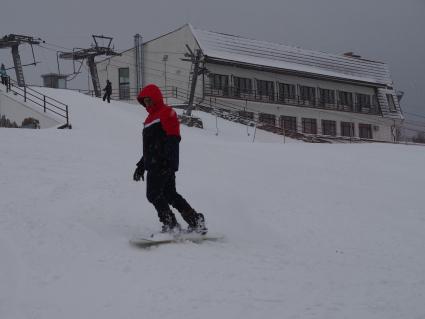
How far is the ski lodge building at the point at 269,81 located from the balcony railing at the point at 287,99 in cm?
8

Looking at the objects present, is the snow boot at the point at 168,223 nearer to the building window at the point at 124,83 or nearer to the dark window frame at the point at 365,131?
the building window at the point at 124,83

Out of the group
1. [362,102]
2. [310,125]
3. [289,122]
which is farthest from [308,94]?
[362,102]

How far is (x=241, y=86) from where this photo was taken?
42.3 meters

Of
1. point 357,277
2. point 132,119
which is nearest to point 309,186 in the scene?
point 357,277

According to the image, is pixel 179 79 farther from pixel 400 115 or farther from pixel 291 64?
pixel 400 115

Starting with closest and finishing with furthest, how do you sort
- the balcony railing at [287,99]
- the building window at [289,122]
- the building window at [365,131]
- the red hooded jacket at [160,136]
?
1. the red hooded jacket at [160,136]
2. the balcony railing at [287,99]
3. the building window at [289,122]
4. the building window at [365,131]

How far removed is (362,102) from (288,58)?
30.7ft

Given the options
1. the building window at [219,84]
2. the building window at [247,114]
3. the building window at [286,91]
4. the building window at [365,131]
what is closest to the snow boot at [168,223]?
the building window at [247,114]

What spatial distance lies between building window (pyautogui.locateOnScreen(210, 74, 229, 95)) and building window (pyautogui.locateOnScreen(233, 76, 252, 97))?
0.87m

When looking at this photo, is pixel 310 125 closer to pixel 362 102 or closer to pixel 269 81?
pixel 269 81

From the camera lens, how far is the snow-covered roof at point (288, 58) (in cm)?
4134

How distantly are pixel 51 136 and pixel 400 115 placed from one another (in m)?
44.6

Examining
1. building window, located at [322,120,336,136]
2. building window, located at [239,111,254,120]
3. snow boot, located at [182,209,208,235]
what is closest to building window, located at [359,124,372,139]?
building window, located at [322,120,336,136]

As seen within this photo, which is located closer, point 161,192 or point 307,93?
point 161,192
